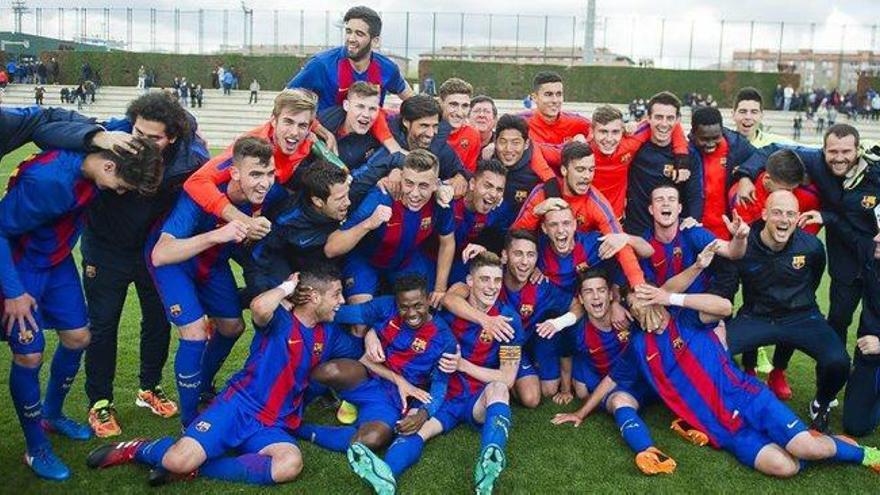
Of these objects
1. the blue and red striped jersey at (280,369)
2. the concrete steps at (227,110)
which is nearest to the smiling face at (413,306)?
the blue and red striped jersey at (280,369)

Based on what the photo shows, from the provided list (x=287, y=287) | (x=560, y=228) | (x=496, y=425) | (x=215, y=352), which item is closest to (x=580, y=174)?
(x=560, y=228)

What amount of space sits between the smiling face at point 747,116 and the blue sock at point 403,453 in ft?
14.0

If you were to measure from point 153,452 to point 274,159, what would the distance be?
1.97 m

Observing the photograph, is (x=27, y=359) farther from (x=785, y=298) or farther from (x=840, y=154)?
(x=840, y=154)

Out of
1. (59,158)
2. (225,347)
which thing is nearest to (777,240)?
(225,347)

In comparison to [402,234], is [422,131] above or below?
above

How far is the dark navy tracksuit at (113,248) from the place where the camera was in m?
4.57

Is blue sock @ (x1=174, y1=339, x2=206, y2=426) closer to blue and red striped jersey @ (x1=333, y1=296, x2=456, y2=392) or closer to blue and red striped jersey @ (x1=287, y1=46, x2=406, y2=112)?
blue and red striped jersey @ (x1=333, y1=296, x2=456, y2=392)

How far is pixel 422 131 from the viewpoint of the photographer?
5734 millimetres

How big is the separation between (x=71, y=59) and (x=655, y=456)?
1611 inches

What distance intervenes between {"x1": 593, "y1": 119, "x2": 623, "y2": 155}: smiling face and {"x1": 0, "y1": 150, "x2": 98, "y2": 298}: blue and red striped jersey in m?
3.72

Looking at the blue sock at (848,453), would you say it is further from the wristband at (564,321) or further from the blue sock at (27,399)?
the blue sock at (27,399)

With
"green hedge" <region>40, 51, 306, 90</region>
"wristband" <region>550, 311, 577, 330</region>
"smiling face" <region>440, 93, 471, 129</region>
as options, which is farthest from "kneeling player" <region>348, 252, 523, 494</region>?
"green hedge" <region>40, 51, 306, 90</region>

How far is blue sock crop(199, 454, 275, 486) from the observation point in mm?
4020
